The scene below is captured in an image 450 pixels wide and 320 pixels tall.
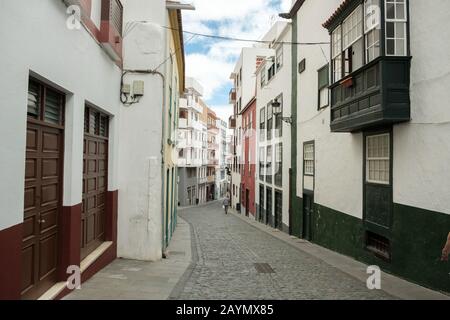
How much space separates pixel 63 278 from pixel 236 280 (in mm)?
3297

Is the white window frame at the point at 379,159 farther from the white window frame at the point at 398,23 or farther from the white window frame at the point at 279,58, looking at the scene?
the white window frame at the point at 279,58

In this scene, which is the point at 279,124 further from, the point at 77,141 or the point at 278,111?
the point at 77,141

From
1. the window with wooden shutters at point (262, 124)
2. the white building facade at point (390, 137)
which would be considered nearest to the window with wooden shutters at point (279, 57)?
the window with wooden shutters at point (262, 124)

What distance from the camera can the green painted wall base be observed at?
697 cm

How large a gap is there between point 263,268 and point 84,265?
4.14m

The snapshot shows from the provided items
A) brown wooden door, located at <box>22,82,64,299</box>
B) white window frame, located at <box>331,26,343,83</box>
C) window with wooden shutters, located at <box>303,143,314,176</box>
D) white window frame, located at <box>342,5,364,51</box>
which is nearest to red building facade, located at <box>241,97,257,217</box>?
window with wooden shutters, located at <box>303,143,314,176</box>

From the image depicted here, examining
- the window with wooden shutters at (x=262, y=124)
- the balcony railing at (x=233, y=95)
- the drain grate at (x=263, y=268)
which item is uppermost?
the balcony railing at (x=233, y=95)

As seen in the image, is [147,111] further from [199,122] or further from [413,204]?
[199,122]

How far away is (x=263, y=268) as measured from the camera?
9375 millimetres

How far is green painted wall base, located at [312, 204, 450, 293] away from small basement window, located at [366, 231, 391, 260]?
0.12 metres

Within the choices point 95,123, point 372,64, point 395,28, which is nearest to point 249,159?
point 372,64

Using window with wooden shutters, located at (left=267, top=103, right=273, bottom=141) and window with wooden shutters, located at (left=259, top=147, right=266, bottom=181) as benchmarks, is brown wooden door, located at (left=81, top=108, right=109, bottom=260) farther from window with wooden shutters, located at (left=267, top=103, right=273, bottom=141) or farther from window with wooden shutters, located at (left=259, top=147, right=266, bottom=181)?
window with wooden shutters, located at (left=259, top=147, right=266, bottom=181)

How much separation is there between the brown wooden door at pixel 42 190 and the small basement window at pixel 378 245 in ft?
22.9

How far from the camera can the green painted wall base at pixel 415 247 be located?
22.9 ft
